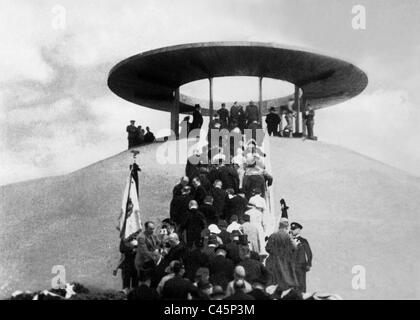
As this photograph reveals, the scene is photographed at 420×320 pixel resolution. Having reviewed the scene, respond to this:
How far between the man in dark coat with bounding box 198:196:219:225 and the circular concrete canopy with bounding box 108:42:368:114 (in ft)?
44.7

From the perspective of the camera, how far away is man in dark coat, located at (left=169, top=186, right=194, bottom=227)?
1559 cm

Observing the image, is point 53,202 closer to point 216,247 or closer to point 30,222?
point 30,222

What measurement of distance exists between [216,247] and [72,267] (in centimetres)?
631

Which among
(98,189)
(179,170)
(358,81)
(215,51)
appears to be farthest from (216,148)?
(358,81)

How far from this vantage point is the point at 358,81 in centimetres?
→ 3234

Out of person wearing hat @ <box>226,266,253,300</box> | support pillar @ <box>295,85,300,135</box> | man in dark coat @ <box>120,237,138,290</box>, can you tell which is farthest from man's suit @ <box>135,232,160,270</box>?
support pillar @ <box>295,85,300,135</box>

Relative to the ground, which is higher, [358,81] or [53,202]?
[358,81]

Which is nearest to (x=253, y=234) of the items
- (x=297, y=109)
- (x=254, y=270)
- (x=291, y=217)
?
(x=254, y=270)

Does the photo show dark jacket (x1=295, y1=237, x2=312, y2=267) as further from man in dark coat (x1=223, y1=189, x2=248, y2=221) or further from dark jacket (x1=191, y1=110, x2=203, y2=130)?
dark jacket (x1=191, y1=110, x2=203, y2=130)

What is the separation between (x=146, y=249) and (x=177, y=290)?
3.40 metres

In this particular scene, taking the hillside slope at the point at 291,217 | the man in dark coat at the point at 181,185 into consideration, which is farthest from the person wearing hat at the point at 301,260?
the man in dark coat at the point at 181,185

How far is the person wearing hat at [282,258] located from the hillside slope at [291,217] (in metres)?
2.07

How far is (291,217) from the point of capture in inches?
788

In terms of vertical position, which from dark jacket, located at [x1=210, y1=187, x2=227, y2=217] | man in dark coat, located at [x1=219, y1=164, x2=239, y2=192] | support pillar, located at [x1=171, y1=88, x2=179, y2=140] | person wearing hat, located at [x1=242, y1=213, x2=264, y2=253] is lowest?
person wearing hat, located at [x1=242, y1=213, x2=264, y2=253]
